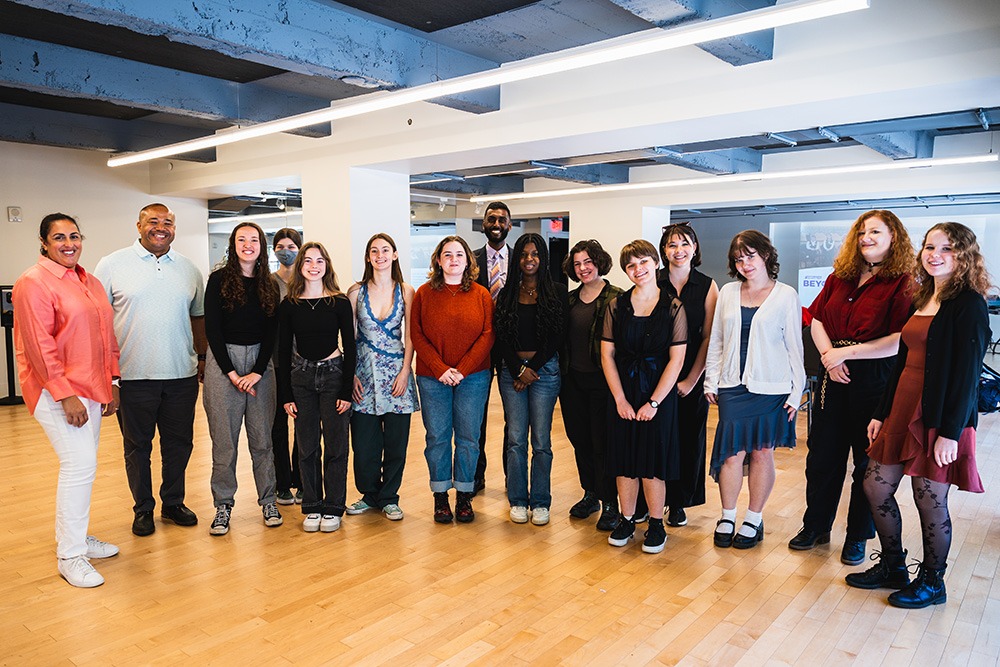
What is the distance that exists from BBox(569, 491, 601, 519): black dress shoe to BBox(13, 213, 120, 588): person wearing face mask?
2347 mm

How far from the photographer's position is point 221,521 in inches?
153

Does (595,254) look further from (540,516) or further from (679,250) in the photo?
(540,516)

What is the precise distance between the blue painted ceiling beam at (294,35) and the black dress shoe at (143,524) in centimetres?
249

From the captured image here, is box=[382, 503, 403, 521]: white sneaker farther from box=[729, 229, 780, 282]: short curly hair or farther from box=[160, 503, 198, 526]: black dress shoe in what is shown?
box=[729, 229, 780, 282]: short curly hair

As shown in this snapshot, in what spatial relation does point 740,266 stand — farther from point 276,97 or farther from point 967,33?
point 276,97

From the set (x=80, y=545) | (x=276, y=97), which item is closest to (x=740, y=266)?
(x=80, y=545)

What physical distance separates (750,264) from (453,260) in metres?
1.44

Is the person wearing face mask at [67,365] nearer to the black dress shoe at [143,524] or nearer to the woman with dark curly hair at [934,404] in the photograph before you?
the black dress shoe at [143,524]

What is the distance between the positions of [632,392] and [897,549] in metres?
1.31

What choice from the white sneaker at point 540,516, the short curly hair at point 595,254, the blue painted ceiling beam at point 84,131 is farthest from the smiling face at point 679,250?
the blue painted ceiling beam at point 84,131

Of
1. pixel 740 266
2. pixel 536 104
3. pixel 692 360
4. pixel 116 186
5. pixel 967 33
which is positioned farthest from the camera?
pixel 116 186

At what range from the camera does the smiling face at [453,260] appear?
3.77 metres

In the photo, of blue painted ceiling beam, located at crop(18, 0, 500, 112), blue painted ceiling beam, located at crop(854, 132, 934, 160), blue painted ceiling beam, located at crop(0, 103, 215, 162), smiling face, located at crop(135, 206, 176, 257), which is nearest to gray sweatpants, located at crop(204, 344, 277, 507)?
smiling face, located at crop(135, 206, 176, 257)

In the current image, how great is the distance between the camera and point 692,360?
372cm
